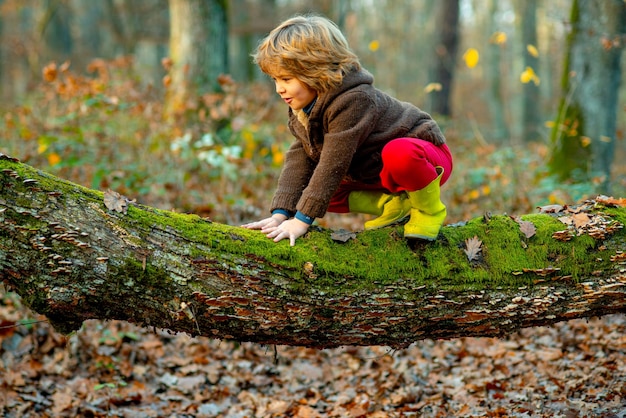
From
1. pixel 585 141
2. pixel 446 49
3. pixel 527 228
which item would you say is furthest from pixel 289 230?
pixel 446 49

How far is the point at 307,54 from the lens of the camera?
2.80 meters

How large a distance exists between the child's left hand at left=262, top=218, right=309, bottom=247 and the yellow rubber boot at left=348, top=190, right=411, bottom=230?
1.60 feet

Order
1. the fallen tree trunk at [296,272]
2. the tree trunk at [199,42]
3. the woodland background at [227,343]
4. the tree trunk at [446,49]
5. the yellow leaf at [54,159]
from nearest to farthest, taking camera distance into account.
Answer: the fallen tree trunk at [296,272], the woodland background at [227,343], the yellow leaf at [54,159], the tree trunk at [199,42], the tree trunk at [446,49]

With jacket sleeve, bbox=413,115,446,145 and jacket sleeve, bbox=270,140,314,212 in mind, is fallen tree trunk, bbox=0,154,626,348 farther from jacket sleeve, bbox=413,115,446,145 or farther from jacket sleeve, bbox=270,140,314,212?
jacket sleeve, bbox=413,115,446,145

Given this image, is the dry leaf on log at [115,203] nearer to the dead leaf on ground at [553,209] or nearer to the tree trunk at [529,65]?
the dead leaf on ground at [553,209]

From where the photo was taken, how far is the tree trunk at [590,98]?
6607 millimetres

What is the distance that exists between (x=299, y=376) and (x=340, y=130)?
8.46 ft

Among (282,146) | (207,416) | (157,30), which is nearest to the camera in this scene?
(207,416)

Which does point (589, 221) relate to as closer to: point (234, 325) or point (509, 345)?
point (234, 325)

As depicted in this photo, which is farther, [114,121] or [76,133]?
[114,121]

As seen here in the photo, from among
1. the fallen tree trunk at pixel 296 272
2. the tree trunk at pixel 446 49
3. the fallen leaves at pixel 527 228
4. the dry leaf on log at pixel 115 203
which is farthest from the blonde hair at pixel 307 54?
the tree trunk at pixel 446 49

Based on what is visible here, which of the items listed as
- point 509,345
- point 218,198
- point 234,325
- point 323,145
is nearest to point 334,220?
point 218,198

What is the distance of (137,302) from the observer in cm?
244

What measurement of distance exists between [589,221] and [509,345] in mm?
2414
